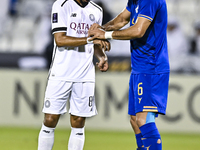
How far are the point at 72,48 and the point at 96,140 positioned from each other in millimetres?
2756

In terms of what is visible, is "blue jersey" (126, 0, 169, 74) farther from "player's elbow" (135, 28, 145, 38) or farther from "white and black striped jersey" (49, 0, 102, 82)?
"white and black striped jersey" (49, 0, 102, 82)

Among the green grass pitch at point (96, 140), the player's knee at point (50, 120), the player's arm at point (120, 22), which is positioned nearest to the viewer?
the player's knee at point (50, 120)

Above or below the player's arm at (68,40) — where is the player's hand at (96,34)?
above

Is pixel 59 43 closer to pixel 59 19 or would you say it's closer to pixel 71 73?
pixel 59 19

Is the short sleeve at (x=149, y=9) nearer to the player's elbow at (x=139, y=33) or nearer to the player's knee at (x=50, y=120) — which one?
the player's elbow at (x=139, y=33)

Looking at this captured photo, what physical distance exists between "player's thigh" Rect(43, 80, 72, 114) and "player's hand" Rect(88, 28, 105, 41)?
2.10 feet

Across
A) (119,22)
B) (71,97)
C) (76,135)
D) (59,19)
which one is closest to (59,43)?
(59,19)

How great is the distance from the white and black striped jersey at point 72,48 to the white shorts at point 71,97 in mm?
73

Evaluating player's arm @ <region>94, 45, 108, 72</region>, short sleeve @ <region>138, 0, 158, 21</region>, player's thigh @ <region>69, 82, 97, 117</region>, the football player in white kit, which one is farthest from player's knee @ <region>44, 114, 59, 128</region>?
short sleeve @ <region>138, 0, 158, 21</region>

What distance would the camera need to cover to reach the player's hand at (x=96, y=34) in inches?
143

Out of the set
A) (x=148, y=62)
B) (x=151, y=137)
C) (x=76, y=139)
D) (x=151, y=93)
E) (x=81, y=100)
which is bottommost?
(x=76, y=139)

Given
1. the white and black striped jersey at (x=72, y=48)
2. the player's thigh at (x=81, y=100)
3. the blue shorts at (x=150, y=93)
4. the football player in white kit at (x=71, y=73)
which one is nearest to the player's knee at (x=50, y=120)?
the football player in white kit at (x=71, y=73)

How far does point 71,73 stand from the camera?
13.0 ft

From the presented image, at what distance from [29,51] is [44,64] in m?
0.59
